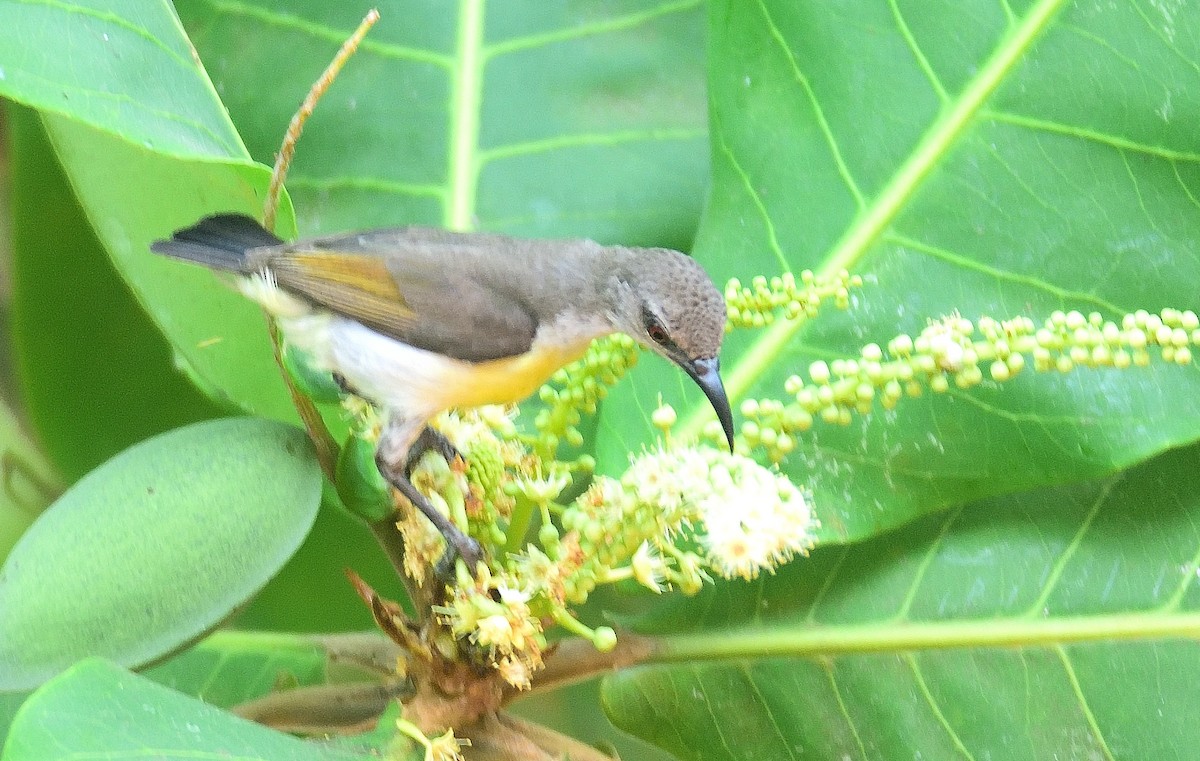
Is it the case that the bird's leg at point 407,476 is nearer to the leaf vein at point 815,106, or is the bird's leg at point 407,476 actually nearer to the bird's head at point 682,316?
the bird's head at point 682,316

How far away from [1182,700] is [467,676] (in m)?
0.67

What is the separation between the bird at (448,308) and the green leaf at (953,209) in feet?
0.36

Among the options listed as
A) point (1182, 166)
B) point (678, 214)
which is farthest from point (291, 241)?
point (1182, 166)

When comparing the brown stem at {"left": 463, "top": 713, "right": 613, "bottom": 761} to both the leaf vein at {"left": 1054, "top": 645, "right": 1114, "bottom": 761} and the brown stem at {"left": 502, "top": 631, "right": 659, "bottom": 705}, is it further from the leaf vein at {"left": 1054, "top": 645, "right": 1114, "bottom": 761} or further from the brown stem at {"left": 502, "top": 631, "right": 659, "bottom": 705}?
the leaf vein at {"left": 1054, "top": 645, "right": 1114, "bottom": 761}

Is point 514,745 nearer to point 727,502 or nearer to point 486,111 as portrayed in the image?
point 727,502

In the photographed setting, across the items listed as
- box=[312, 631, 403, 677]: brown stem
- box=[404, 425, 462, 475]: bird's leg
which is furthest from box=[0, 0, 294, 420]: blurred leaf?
box=[312, 631, 403, 677]: brown stem

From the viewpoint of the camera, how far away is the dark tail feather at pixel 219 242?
1028mm

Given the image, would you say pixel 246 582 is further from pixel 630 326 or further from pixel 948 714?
pixel 948 714

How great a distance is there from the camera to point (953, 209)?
3.83ft

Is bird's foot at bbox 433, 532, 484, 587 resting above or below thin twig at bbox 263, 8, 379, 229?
below

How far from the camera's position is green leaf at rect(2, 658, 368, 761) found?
0.75 metres

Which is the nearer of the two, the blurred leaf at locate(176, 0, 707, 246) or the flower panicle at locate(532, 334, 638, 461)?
the flower panicle at locate(532, 334, 638, 461)

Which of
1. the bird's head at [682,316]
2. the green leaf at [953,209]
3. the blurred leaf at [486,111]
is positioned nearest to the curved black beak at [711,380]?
the bird's head at [682,316]

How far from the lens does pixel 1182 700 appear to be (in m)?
1.07
